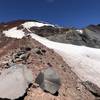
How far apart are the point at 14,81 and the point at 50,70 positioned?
3.03 metres

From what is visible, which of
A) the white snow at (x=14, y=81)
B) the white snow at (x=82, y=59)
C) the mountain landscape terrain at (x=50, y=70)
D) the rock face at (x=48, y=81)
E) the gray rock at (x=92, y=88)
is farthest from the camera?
the white snow at (x=82, y=59)

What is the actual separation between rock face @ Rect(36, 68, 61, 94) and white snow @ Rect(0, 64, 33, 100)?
2.44 ft

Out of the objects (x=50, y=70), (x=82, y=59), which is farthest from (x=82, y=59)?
(x=50, y=70)

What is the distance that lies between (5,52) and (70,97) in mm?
10359

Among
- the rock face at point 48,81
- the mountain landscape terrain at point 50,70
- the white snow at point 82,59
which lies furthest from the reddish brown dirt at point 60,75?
the white snow at point 82,59

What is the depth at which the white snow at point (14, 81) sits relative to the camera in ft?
61.4

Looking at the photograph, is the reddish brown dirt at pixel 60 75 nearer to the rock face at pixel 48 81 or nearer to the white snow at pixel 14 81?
the rock face at pixel 48 81

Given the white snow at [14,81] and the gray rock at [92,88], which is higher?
the white snow at [14,81]

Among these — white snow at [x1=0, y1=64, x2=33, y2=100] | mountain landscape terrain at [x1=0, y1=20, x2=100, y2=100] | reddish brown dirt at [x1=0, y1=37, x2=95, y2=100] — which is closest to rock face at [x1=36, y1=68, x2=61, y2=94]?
mountain landscape terrain at [x1=0, y1=20, x2=100, y2=100]

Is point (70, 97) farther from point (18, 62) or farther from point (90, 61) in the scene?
point (90, 61)

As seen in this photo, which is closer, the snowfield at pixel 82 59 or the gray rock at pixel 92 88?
the gray rock at pixel 92 88

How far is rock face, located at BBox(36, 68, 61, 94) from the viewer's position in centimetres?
2028

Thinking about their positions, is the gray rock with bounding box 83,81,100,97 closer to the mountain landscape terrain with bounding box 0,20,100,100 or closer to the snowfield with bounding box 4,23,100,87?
the mountain landscape terrain with bounding box 0,20,100,100

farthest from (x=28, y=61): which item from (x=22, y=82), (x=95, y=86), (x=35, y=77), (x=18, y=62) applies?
(x=95, y=86)
